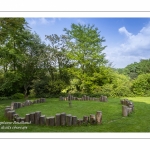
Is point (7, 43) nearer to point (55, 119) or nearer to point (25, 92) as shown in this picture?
point (25, 92)

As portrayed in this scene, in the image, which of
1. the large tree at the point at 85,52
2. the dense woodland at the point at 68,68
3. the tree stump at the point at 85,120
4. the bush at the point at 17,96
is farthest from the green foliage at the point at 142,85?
the tree stump at the point at 85,120

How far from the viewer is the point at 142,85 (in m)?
11.8

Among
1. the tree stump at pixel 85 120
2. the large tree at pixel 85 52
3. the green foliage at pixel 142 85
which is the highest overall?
the large tree at pixel 85 52

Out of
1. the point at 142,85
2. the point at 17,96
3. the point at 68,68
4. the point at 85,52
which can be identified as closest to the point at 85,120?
the point at 68,68

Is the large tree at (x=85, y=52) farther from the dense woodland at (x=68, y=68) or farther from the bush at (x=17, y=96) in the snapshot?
the bush at (x=17, y=96)

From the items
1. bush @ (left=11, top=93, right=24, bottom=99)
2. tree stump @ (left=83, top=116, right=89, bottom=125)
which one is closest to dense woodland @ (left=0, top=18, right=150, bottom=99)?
bush @ (left=11, top=93, right=24, bottom=99)

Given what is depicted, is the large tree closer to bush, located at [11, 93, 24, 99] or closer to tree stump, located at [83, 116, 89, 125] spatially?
bush, located at [11, 93, 24, 99]

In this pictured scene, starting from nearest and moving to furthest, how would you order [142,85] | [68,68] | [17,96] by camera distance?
[17,96] → [68,68] → [142,85]

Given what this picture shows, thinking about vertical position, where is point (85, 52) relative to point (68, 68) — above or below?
above

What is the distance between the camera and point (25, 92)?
11219 millimetres

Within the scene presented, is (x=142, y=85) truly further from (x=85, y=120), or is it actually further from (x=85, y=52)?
(x=85, y=120)

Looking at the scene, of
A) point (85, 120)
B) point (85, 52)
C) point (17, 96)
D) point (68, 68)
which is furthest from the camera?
point (85, 52)

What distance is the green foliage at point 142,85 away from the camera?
1170 centimetres
